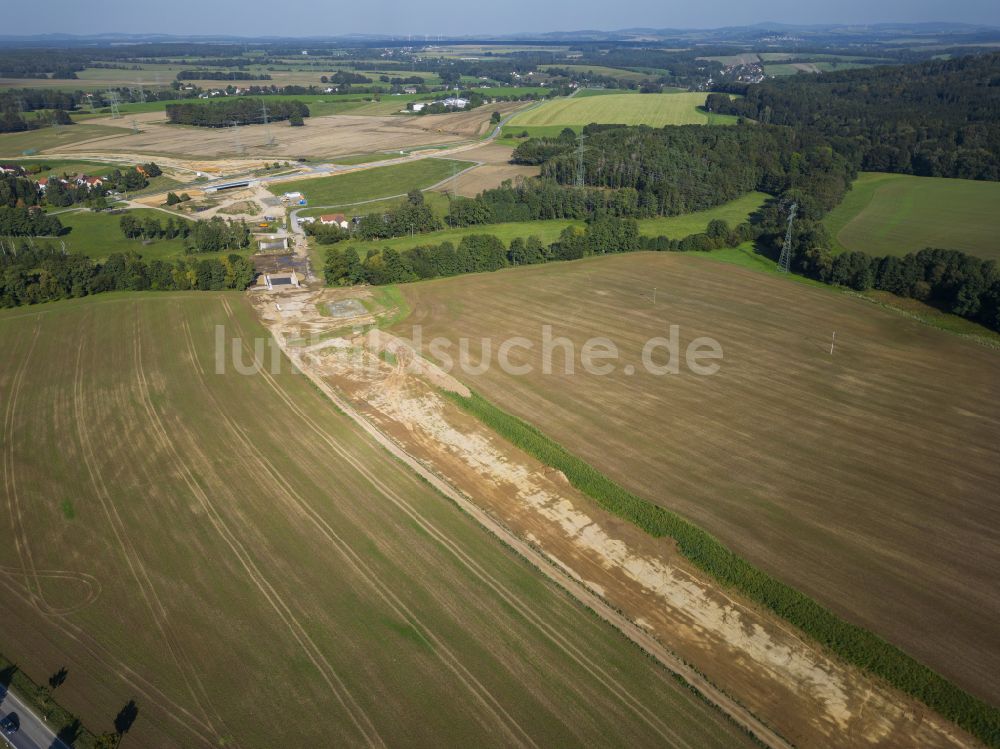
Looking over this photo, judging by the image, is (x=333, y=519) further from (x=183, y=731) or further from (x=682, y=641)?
(x=682, y=641)

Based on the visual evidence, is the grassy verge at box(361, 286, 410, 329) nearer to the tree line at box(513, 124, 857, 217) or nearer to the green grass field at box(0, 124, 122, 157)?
the tree line at box(513, 124, 857, 217)

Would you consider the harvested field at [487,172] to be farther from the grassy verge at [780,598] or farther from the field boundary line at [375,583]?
the grassy verge at [780,598]

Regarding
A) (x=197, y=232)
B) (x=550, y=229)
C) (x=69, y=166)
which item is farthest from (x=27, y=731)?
(x=69, y=166)

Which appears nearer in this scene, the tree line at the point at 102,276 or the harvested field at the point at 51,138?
the tree line at the point at 102,276

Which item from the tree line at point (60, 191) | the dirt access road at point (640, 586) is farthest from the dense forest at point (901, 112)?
the tree line at point (60, 191)

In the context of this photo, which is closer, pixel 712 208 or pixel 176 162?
pixel 712 208

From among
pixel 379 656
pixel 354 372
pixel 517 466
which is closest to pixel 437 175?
pixel 354 372
